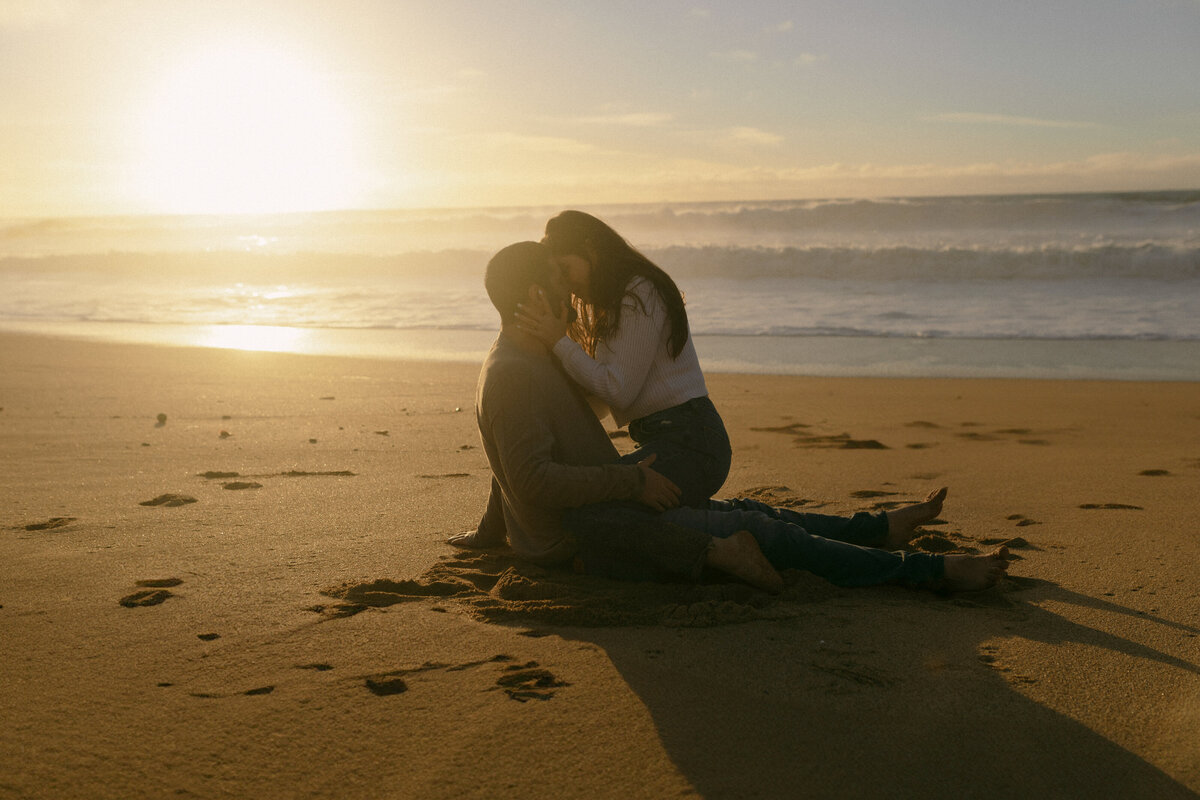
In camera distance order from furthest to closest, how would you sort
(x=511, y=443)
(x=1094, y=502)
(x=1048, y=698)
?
(x=1094, y=502) < (x=511, y=443) < (x=1048, y=698)

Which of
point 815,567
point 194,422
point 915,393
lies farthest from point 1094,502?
point 194,422

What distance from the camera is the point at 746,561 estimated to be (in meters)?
3.04

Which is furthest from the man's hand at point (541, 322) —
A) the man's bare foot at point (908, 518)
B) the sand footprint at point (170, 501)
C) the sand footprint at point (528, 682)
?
the sand footprint at point (170, 501)

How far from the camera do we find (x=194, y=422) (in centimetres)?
637

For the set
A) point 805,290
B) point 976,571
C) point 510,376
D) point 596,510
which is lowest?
point 976,571

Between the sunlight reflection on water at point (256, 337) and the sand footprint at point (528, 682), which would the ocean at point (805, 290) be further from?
the sand footprint at point (528, 682)

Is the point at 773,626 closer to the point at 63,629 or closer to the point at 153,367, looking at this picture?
the point at 63,629

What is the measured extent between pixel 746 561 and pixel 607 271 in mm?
1089

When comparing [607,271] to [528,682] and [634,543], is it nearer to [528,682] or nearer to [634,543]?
Answer: [634,543]

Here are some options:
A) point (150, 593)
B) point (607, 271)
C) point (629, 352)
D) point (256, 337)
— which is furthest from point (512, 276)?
point (256, 337)

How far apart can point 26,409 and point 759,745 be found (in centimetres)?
623

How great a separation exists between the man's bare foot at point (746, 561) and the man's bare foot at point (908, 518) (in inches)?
23.4

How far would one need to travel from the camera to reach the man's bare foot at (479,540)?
3.67m

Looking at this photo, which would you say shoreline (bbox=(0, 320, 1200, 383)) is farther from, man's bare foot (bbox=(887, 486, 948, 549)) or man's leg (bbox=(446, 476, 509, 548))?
man's leg (bbox=(446, 476, 509, 548))
